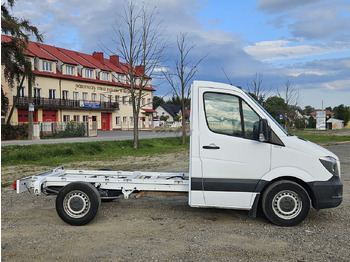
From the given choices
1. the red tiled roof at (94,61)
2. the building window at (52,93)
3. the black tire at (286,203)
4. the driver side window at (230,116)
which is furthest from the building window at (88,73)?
the black tire at (286,203)

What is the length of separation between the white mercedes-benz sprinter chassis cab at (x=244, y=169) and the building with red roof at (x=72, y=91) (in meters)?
34.2

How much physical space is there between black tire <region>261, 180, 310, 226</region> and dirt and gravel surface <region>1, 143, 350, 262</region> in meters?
0.16

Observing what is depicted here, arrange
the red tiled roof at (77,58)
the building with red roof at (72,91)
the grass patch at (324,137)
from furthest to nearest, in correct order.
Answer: the red tiled roof at (77,58), the building with red roof at (72,91), the grass patch at (324,137)

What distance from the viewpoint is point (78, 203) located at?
5684 mm

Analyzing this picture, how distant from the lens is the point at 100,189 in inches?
244

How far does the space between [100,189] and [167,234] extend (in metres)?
1.67

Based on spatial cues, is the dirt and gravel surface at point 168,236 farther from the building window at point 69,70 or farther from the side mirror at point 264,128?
the building window at point 69,70

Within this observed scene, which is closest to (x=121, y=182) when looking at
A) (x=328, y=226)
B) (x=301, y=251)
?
(x=301, y=251)

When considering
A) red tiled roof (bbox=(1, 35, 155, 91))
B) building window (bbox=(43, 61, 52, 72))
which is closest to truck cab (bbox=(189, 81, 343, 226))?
red tiled roof (bbox=(1, 35, 155, 91))

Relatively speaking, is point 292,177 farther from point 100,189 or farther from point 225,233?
point 100,189

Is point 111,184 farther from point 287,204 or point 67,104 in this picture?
point 67,104

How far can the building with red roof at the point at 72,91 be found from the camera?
45.0m

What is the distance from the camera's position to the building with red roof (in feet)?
148

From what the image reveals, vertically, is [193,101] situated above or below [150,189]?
above
